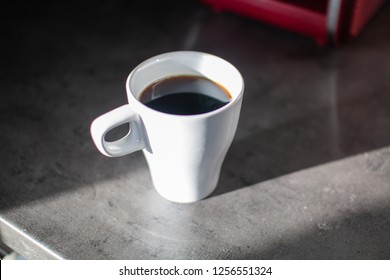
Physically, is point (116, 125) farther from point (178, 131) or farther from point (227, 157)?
point (227, 157)

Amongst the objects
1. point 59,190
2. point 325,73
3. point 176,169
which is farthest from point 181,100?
point 325,73

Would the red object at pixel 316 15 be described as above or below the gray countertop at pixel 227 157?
above

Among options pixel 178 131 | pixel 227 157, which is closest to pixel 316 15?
pixel 227 157

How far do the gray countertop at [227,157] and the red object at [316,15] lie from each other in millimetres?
27

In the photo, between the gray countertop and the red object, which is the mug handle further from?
the red object

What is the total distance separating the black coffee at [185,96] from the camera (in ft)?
1.99

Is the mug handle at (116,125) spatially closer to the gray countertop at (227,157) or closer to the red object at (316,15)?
the gray countertop at (227,157)

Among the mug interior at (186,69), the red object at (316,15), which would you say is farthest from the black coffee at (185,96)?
the red object at (316,15)

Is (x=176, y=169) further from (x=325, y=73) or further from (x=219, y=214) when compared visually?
(x=325, y=73)

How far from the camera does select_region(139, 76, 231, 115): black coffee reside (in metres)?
0.61

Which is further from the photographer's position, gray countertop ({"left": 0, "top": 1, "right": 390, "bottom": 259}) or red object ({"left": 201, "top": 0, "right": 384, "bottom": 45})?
red object ({"left": 201, "top": 0, "right": 384, "bottom": 45})

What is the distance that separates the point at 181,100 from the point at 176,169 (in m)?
0.07

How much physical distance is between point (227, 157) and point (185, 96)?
11cm

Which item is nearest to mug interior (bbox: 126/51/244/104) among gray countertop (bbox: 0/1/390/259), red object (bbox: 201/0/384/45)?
gray countertop (bbox: 0/1/390/259)
